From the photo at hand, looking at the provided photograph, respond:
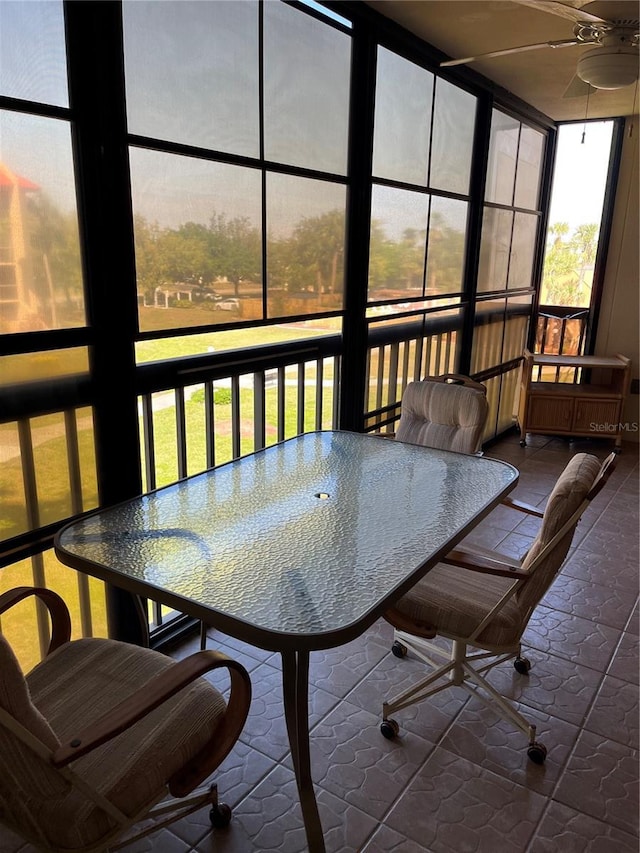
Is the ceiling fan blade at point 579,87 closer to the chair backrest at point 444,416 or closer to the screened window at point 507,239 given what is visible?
the screened window at point 507,239

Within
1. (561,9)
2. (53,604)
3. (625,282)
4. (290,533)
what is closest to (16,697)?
(53,604)

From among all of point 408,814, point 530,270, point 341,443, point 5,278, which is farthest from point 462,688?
point 530,270

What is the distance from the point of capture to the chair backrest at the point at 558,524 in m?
1.77

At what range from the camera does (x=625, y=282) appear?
5434 mm

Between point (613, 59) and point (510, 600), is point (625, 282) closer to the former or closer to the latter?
point (613, 59)

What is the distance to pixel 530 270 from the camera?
220 inches

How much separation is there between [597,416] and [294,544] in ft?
13.9

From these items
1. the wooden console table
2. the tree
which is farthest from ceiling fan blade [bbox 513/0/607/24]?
the tree

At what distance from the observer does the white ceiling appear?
109 inches

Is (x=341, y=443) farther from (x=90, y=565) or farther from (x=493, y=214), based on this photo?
(x=493, y=214)

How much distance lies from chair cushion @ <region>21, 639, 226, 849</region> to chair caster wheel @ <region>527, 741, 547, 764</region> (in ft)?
3.52

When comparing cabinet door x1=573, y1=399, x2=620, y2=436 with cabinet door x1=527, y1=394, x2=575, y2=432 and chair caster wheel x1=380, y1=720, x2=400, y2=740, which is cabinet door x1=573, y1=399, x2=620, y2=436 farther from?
chair caster wheel x1=380, y1=720, x2=400, y2=740

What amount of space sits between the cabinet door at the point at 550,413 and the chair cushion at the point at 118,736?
168 inches

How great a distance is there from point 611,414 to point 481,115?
259 cm
